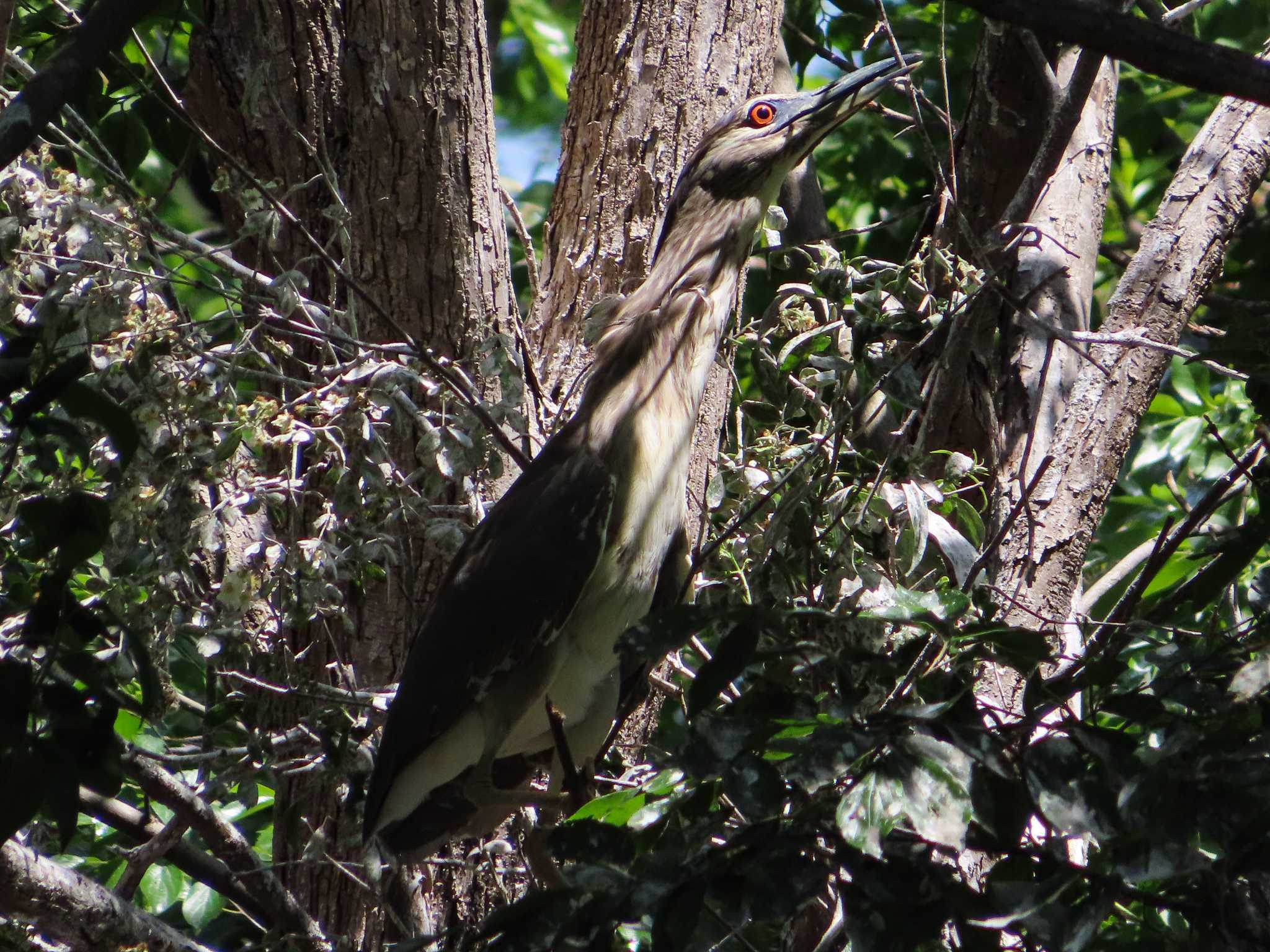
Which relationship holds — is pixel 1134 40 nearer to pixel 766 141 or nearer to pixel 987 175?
pixel 766 141

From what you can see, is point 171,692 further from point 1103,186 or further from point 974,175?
point 1103,186

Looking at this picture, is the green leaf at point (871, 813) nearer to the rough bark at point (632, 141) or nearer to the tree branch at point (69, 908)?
the tree branch at point (69, 908)

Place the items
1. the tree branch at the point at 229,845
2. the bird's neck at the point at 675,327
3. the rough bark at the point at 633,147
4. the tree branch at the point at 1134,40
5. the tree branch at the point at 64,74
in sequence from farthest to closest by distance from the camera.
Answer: the rough bark at the point at 633,147
the bird's neck at the point at 675,327
the tree branch at the point at 229,845
the tree branch at the point at 64,74
the tree branch at the point at 1134,40

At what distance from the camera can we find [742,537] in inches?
106

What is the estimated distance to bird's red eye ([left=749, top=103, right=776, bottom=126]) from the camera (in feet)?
9.28

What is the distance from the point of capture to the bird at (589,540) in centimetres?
244

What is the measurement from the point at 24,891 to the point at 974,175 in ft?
8.76

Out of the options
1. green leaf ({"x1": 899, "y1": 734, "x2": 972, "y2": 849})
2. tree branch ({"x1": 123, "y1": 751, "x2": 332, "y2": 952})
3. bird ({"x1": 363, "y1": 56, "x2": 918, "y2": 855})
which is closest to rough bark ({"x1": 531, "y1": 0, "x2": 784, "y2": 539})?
bird ({"x1": 363, "y1": 56, "x2": 918, "y2": 855})

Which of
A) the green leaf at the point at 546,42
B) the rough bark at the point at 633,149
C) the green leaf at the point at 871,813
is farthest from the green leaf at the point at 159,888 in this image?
the green leaf at the point at 546,42

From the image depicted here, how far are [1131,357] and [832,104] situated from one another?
91 centimetres

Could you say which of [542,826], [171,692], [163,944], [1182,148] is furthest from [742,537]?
[1182,148]

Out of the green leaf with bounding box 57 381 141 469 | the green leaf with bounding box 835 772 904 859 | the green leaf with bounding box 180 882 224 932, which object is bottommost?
the green leaf with bounding box 180 882 224 932

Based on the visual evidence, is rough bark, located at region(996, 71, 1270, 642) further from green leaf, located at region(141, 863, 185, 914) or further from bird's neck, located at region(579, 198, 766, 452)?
green leaf, located at region(141, 863, 185, 914)

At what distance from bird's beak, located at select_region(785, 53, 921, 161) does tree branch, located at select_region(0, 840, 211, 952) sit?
2037mm
